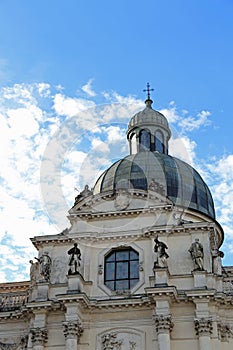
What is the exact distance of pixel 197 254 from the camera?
25312 millimetres

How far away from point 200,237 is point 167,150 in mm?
13530

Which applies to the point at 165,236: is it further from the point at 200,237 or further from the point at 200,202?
the point at 200,202

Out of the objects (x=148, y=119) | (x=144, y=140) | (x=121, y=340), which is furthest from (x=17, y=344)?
(x=148, y=119)

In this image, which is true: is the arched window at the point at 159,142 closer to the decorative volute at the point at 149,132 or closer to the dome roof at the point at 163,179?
the decorative volute at the point at 149,132

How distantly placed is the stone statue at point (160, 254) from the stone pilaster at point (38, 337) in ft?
18.4

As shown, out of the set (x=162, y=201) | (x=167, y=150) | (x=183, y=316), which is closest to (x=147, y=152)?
(x=167, y=150)

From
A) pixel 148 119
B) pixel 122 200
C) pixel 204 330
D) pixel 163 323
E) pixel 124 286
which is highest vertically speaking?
pixel 148 119

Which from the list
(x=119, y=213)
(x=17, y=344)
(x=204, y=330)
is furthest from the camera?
(x=119, y=213)

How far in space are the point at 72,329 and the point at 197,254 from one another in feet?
20.6

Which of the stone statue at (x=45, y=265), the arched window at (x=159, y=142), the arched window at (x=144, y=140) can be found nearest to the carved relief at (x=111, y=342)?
the stone statue at (x=45, y=265)

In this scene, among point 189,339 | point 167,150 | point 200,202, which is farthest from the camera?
point 167,150

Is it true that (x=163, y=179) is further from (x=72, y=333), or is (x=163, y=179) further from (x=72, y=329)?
(x=72, y=333)

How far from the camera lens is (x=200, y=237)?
2638 centimetres

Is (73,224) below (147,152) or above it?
below
